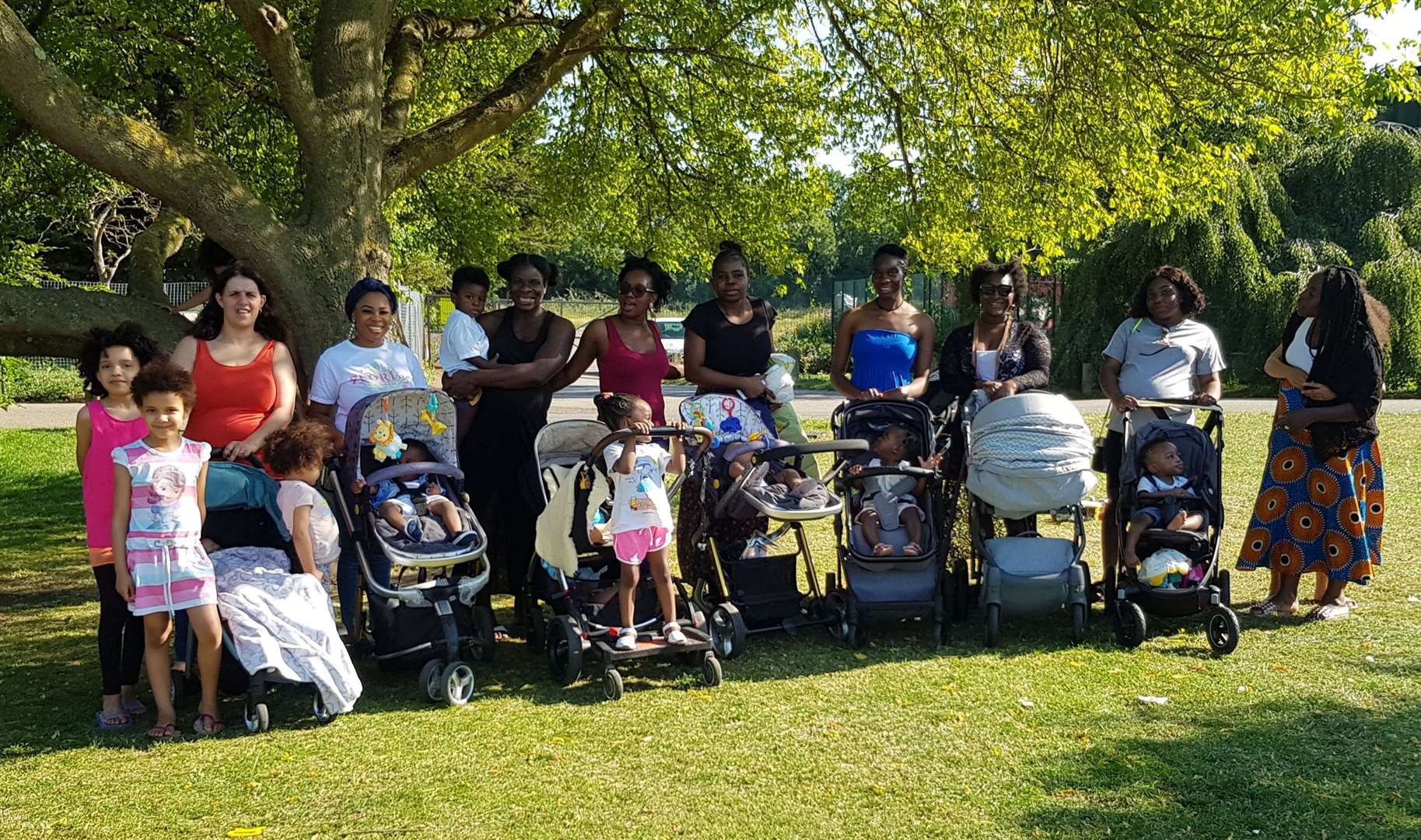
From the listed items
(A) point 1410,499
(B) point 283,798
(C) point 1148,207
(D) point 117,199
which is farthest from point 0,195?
(A) point 1410,499

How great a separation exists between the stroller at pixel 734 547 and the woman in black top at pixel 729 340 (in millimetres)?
195

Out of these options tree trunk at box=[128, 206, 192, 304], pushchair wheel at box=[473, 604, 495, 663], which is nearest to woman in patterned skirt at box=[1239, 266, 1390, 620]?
pushchair wheel at box=[473, 604, 495, 663]

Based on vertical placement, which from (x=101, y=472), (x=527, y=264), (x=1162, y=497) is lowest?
(x=1162, y=497)

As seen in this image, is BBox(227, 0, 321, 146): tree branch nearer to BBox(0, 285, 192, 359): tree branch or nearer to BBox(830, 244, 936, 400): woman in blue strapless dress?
BBox(0, 285, 192, 359): tree branch

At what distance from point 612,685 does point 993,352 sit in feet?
9.22

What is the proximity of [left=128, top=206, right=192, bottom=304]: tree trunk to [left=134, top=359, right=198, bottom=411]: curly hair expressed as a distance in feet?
10.0

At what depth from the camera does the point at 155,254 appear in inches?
348

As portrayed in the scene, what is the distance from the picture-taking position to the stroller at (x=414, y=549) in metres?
5.20

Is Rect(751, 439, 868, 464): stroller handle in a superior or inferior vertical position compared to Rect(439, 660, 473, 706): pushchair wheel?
superior

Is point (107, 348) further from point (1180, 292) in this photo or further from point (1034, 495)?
point (1180, 292)

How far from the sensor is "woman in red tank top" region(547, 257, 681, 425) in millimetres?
6191

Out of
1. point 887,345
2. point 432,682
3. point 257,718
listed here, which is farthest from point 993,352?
point 257,718

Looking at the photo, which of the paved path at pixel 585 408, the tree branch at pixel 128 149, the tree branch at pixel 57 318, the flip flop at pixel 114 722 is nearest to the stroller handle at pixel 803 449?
the flip flop at pixel 114 722

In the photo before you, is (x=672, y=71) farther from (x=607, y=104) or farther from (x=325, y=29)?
(x=325, y=29)
